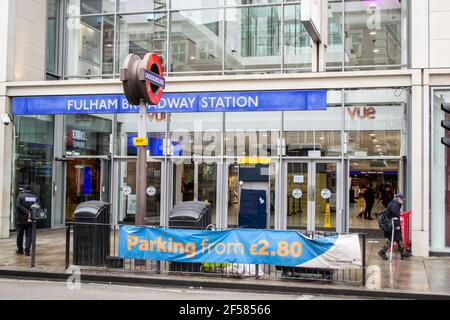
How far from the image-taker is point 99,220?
1125 centimetres

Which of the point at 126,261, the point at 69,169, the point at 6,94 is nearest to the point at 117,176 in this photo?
the point at 69,169

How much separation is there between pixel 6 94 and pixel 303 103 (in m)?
9.29

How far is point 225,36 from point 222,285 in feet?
35.6

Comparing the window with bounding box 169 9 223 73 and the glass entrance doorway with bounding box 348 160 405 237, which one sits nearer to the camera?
the glass entrance doorway with bounding box 348 160 405 237

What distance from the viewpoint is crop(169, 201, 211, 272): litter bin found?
10.7m

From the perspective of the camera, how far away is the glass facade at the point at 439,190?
13914 millimetres

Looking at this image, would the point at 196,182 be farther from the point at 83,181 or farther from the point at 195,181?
the point at 83,181

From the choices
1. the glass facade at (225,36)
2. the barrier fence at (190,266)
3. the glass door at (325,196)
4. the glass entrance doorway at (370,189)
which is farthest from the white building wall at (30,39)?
the glass entrance doorway at (370,189)

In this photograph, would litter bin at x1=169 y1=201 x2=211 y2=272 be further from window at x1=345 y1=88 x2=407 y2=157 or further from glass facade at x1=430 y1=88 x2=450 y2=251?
window at x1=345 y1=88 x2=407 y2=157

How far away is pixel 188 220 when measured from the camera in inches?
428

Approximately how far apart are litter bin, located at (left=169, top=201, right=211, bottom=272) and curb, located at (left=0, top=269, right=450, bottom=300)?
0.52 meters

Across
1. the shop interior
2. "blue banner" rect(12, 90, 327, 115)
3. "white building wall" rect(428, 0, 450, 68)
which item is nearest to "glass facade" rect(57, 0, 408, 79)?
Answer: "white building wall" rect(428, 0, 450, 68)
